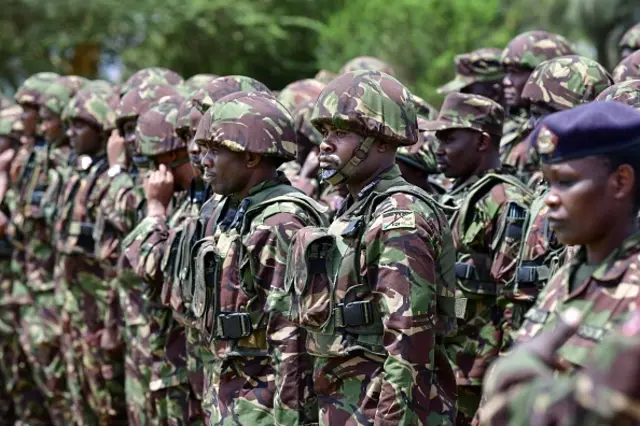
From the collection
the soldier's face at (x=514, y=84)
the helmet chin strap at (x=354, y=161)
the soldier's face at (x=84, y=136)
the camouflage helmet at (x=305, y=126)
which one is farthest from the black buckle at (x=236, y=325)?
the soldier's face at (x=84, y=136)

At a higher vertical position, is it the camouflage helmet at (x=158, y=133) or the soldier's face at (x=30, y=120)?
the camouflage helmet at (x=158, y=133)

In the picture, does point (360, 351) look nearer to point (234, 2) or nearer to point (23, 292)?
point (23, 292)

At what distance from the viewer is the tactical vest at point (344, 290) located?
5.36m

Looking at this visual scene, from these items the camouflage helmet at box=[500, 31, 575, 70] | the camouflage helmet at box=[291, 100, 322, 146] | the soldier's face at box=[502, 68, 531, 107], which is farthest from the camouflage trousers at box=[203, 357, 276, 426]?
the camouflage helmet at box=[500, 31, 575, 70]

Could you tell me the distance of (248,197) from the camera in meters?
6.24

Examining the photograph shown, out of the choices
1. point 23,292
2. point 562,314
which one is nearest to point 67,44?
point 23,292

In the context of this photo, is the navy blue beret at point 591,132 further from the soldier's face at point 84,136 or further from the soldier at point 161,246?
the soldier's face at point 84,136

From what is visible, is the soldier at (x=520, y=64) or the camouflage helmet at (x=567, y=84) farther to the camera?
the soldier at (x=520, y=64)

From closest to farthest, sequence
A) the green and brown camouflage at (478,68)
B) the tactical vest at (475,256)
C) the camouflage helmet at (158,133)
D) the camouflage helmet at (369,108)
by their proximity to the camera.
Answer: the camouflage helmet at (369,108) < the tactical vest at (475,256) < the camouflage helmet at (158,133) < the green and brown camouflage at (478,68)

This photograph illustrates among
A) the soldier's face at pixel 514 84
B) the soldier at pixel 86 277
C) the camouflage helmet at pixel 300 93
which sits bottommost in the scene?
the soldier at pixel 86 277

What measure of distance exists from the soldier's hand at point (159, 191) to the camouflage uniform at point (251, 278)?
1.70 m

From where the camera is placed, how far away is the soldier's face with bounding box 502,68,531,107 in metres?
9.25

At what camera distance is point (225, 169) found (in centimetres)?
625

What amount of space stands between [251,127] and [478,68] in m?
4.40
